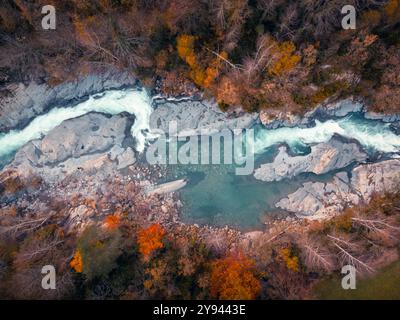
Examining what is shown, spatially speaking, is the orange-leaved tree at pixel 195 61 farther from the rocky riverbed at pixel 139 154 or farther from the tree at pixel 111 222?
the tree at pixel 111 222

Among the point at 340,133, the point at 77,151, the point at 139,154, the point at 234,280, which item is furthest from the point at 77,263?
the point at 340,133

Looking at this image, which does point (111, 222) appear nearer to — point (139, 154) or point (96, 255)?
point (96, 255)

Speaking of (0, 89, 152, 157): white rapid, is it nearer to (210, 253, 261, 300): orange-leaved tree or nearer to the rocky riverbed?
the rocky riverbed

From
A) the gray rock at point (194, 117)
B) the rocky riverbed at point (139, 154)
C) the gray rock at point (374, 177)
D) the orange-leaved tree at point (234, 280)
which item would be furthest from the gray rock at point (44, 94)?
A: the gray rock at point (374, 177)

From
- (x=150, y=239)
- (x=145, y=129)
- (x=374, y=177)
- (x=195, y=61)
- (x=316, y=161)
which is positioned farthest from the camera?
(x=145, y=129)

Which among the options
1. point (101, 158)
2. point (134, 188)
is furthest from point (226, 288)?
point (101, 158)

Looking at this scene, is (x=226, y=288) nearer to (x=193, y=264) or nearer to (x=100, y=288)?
(x=193, y=264)
